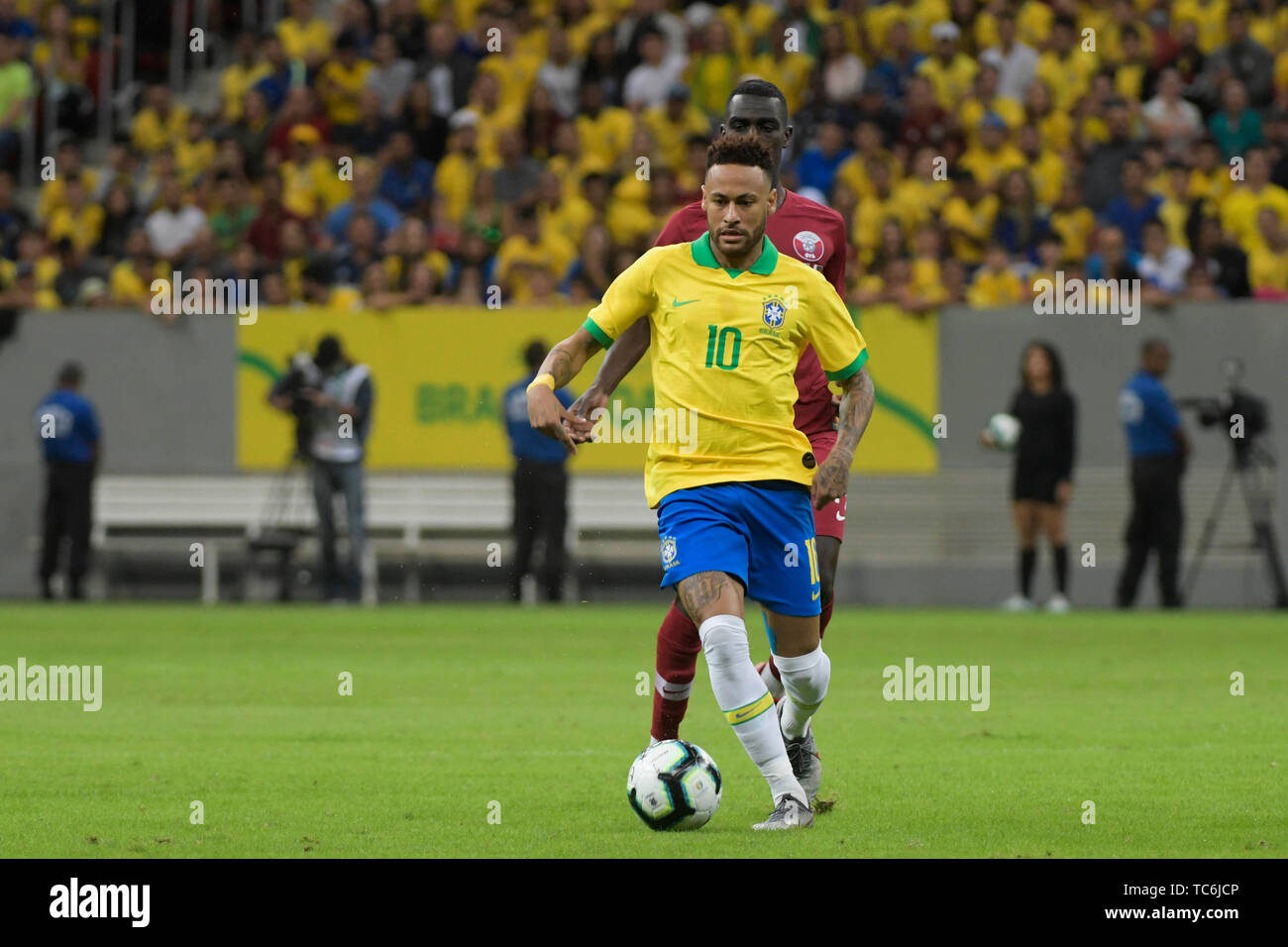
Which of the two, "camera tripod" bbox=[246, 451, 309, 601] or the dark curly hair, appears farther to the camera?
"camera tripod" bbox=[246, 451, 309, 601]

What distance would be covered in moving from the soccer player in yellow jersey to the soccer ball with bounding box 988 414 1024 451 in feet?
44.0

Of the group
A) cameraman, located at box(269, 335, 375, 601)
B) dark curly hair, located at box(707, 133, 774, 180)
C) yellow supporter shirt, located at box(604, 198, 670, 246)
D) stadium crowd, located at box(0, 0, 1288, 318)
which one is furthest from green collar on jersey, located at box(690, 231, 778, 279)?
yellow supporter shirt, located at box(604, 198, 670, 246)

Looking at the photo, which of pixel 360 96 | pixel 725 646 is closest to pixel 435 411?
pixel 360 96

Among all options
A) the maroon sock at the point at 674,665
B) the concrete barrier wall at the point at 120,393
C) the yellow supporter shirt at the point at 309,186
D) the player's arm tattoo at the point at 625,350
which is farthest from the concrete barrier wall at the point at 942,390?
the player's arm tattoo at the point at 625,350

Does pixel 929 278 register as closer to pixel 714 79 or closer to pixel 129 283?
pixel 714 79

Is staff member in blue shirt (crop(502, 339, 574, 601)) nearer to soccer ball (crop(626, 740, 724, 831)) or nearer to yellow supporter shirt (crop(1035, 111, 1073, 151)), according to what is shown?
yellow supporter shirt (crop(1035, 111, 1073, 151))

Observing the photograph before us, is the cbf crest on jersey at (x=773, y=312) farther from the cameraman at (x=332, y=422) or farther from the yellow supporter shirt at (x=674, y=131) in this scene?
the yellow supporter shirt at (x=674, y=131)

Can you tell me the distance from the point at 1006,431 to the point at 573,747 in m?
11.3

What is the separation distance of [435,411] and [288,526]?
198cm

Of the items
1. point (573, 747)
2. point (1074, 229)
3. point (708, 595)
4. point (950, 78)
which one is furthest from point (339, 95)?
point (708, 595)

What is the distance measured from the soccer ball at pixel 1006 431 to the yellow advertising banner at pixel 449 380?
132 cm

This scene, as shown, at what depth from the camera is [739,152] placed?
7559 millimetres

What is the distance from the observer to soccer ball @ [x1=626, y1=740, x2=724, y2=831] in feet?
25.0

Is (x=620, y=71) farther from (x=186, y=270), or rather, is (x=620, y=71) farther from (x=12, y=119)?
(x=12, y=119)
